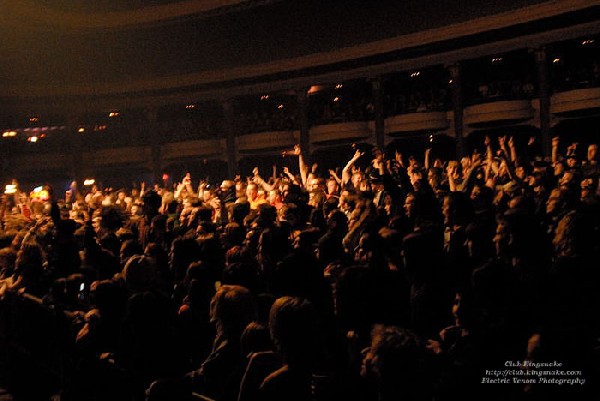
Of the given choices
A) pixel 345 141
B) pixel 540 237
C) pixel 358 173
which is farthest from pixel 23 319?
pixel 345 141

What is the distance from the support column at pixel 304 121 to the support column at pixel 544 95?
950 centimetres

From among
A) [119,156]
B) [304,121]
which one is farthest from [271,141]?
[119,156]

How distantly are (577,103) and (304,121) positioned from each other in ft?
35.1

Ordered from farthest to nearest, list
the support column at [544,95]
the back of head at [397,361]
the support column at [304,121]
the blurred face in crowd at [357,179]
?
the support column at [304,121] < the support column at [544,95] < the blurred face in crowd at [357,179] < the back of head at [397,361]

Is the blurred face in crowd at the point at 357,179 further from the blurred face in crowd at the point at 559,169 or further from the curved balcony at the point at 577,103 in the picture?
the curved balcony at the point at 577,103

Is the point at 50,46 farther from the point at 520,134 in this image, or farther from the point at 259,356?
the point at 259,356

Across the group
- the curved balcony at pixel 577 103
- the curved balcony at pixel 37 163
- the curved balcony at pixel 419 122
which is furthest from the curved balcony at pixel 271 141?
the curved balcony at pixel 577 103

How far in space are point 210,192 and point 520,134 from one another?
15.3m

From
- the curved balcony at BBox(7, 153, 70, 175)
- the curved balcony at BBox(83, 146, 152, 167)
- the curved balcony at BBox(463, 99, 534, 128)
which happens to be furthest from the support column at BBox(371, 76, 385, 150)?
the curved balcony at BBox(7, 153, 70, 175)

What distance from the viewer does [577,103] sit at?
757 inches

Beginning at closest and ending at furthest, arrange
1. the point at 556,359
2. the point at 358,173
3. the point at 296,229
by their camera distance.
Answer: the point at 556,359 → the point at 296,229 → the point at 358,173

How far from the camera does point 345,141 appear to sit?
25.8 meters

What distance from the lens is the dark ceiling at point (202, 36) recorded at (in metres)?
21.8

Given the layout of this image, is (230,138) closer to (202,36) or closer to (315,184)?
(202,36)
